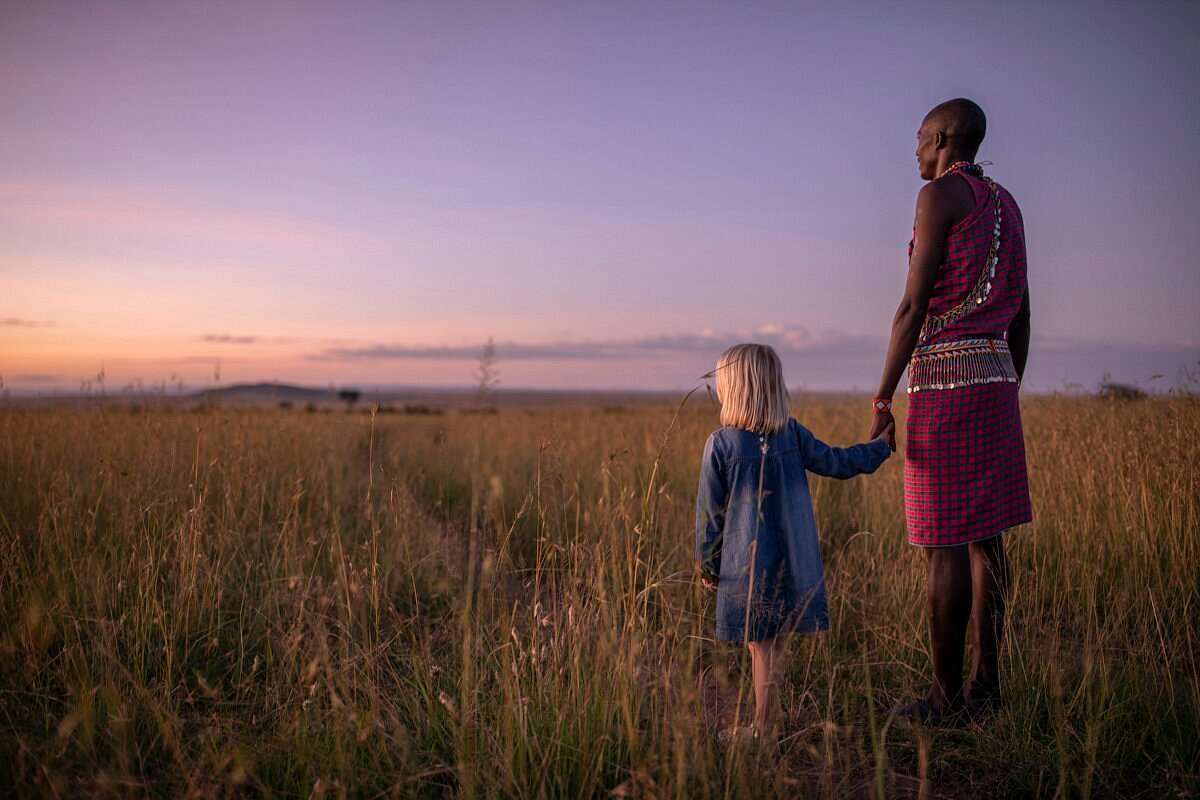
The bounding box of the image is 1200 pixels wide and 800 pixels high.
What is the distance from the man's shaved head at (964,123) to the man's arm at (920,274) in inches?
10.5

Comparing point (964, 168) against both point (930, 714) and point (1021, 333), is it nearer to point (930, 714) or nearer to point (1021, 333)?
point (1021, 333)

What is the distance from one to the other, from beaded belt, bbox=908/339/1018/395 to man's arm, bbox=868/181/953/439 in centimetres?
9

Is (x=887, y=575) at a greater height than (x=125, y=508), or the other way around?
(x=125, y=508)

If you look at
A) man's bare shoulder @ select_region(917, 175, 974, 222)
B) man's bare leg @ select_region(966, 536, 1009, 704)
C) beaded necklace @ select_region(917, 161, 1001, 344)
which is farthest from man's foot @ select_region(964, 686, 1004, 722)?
man's bare shoulder @ select_region(917, 175, 974, 222)

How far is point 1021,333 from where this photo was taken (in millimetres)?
2682

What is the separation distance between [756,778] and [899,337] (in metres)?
1.54

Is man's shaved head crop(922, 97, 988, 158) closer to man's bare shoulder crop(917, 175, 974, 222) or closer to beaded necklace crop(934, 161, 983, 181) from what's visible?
beaded necklace crop(934, 161, 983, 181)

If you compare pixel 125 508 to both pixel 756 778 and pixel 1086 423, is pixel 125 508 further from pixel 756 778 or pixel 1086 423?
pixel 1086 423

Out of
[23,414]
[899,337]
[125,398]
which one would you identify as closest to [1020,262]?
[899,337]

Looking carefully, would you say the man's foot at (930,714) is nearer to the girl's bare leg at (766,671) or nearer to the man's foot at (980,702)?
the man's foot at (980,702)

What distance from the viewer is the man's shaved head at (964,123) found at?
2.47m

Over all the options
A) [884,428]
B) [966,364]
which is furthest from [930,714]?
[966,364]

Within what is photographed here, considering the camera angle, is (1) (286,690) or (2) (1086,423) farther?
(2) (1086,423)

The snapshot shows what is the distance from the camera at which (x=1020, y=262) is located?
246 cm
